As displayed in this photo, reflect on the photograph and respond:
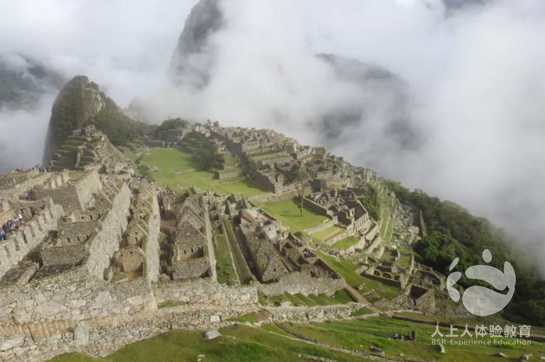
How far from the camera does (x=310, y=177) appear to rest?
66688 millimetres

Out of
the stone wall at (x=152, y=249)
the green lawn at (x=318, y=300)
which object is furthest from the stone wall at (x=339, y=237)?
the stone wall at (x=152, y=249)

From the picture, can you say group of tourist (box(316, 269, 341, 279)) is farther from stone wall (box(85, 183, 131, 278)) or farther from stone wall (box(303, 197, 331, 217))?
stone wall (box(303, 197, 331, 217))

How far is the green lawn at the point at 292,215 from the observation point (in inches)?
1892

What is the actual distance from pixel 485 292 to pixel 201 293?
36.6 metres

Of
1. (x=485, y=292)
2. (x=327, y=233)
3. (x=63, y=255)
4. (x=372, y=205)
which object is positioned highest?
(x=372, y=205)

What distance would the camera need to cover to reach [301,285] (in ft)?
88.5

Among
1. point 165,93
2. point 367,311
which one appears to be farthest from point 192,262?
point 165,93

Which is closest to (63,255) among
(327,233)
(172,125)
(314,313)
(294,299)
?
(294,299)

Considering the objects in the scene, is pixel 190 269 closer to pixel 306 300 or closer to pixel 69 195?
pixel 306 300

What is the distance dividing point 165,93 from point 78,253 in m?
164

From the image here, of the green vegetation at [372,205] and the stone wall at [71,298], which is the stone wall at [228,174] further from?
the stone wall at [71,298]

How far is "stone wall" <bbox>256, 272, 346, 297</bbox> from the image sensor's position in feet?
79.1

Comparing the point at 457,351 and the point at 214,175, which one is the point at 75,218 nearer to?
the point at 457,351

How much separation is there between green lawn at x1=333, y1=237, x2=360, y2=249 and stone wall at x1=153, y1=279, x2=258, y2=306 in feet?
89.7
